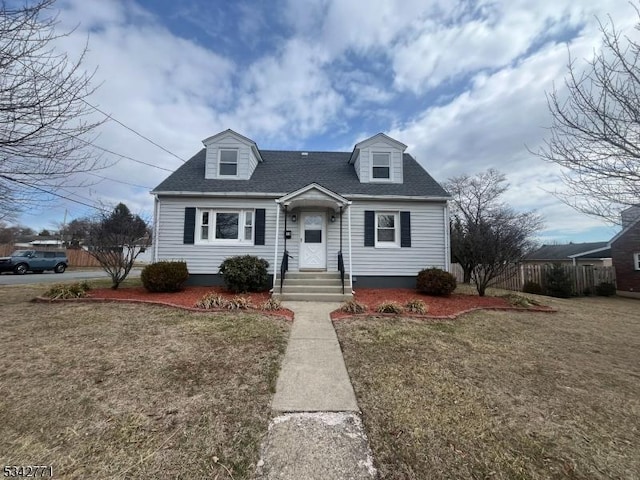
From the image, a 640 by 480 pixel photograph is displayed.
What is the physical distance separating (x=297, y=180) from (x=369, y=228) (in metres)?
3.72

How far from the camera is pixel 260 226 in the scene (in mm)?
11398

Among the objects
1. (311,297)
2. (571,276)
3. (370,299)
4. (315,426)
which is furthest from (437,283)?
(571,276)

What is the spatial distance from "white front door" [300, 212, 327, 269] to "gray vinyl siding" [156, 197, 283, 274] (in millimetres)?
944

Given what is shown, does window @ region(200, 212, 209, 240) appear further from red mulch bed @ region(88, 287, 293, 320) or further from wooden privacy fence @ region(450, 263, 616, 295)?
wooden privacy fence @ region(450, 263, 616, 295)

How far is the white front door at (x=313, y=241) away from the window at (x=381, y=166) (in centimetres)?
309

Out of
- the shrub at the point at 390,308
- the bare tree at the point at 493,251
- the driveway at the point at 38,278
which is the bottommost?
the shrub at the point at 390,308

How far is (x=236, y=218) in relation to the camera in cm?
1160

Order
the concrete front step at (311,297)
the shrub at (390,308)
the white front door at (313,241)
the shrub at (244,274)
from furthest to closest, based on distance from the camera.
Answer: the white front door at (313,241) < the shrub at (244,274) < the concrete front step at (311,297) < the shrub at (390,308)

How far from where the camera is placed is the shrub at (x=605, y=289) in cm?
1730

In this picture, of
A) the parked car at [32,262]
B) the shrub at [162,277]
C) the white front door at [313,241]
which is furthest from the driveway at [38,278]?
the white front door at [313,241]

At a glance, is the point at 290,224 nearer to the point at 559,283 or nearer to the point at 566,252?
the point at 559,283

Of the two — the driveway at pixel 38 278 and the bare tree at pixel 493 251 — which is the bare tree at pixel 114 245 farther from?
the bare tree at pixel 493 251

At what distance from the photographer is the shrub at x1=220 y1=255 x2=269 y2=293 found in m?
9.49

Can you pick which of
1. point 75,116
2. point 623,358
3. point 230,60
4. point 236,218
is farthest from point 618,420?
point 230,60
